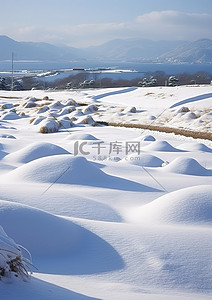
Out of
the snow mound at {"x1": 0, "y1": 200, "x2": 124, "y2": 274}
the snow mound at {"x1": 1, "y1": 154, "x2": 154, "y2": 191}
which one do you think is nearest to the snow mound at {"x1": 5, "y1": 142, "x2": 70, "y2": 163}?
the snow mound at {"x1": 1, "y1": 154, "x2": 154, "y2": 191}

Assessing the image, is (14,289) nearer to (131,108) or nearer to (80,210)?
(80,210)

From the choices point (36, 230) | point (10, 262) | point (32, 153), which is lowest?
point (32, 153)

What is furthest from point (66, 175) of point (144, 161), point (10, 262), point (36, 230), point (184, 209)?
point (10, 262)

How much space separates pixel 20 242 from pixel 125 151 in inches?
314

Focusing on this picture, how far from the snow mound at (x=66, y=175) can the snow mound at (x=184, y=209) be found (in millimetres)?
1612

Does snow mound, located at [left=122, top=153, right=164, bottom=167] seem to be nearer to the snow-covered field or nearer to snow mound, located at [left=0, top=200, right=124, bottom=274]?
the snow-covered field

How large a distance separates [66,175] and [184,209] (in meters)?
2.47

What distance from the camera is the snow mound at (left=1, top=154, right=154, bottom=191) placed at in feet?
20.1

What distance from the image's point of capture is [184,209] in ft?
14.3

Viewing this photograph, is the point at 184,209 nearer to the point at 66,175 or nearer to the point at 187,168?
the point at 66,175

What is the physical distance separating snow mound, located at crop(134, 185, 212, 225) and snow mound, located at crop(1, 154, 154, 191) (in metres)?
1.61

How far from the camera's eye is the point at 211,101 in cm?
2145

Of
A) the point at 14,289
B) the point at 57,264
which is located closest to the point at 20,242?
the point at 57,264

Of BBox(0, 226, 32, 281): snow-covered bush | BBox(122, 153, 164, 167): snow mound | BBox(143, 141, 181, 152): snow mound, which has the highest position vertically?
BBox(0, 226, 32, 281): snow-covered bush
